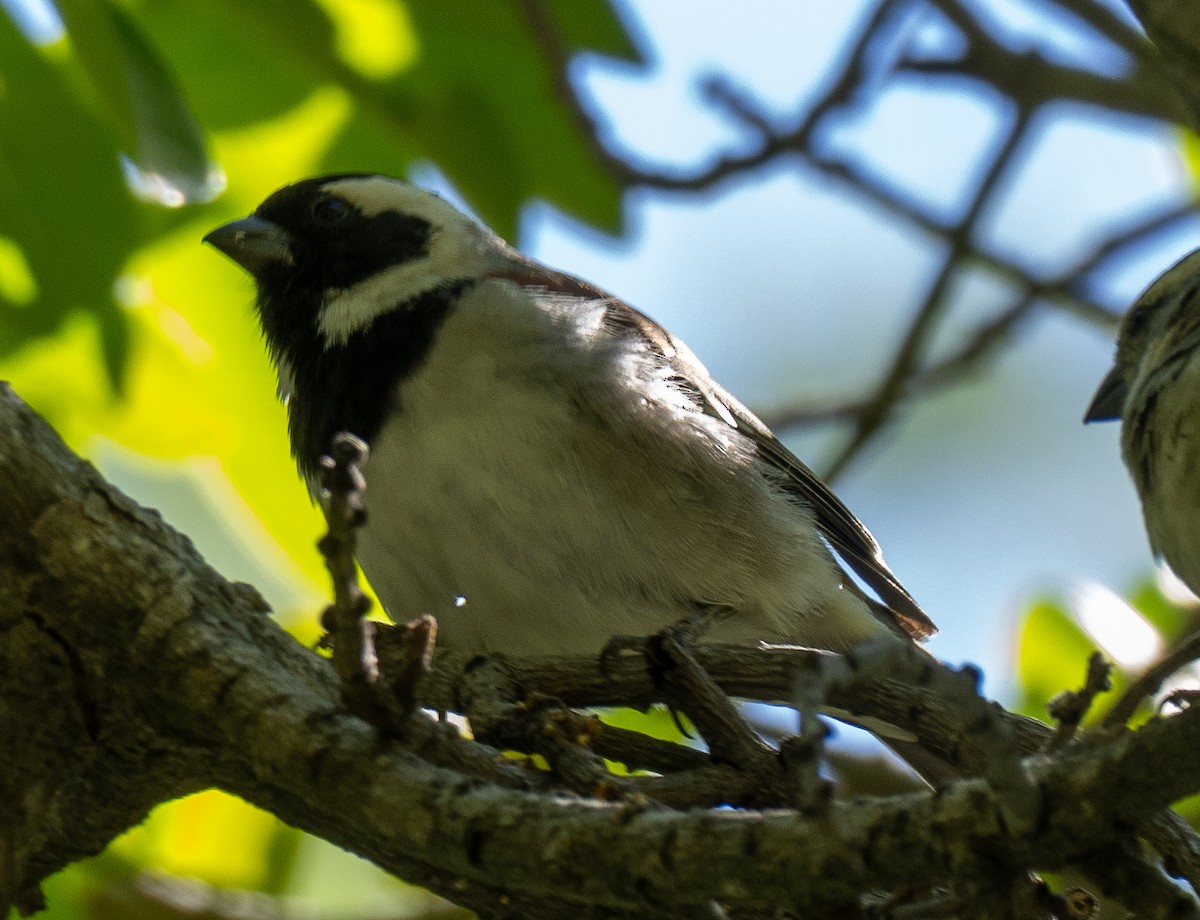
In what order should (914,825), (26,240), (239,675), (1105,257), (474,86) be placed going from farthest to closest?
(1105,257) → (474,86) → (26,240) → (239,675) → (914,825)

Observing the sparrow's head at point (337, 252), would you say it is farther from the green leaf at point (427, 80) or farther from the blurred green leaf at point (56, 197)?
the blurred green leaf at point (56, 197)

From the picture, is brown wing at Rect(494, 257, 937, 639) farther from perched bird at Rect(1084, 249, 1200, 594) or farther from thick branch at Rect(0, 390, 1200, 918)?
thick branch at Rect(0, 390, 1200, 918)

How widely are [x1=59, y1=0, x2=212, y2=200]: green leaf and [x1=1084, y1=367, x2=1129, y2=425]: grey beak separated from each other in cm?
317

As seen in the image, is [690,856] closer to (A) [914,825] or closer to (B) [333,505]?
(A) [914,825]

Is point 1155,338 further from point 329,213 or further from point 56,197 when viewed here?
point 56,197

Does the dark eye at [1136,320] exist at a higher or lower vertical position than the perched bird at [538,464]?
higher

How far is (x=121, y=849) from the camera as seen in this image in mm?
4578

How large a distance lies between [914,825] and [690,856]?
0.33 metres

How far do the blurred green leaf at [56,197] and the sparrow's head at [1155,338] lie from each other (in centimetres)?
298

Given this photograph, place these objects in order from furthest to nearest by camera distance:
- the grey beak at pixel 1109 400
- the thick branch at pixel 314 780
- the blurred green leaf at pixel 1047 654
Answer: the grey beak at pixel 1109 400 → the blurred green leaf at pixel 1047 654 → the thick branch at pixel 314 780

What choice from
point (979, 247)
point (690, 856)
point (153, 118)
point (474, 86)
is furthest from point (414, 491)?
point (979, 247)

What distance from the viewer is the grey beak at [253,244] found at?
4.65 m

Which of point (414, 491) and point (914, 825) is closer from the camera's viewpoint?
point (914, 825)

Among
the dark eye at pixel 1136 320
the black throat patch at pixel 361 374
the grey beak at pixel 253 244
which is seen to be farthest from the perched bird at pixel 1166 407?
the grey beak at pixel 253 244
